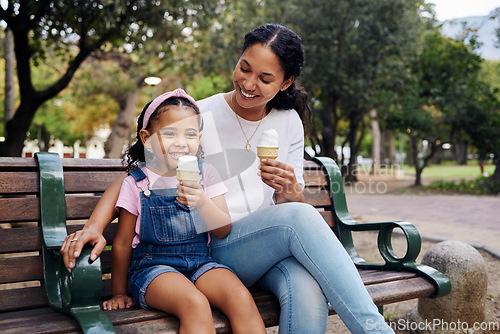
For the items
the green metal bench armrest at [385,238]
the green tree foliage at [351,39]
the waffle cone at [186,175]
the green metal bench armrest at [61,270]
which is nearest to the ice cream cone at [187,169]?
the waffle cone at [186,175]

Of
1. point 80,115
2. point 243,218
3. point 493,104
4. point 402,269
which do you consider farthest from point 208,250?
point 80,115

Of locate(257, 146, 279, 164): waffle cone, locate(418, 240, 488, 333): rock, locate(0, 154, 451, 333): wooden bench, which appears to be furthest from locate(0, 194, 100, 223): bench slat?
locate(418, 240, 488, 333): rock

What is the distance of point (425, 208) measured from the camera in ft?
34.2

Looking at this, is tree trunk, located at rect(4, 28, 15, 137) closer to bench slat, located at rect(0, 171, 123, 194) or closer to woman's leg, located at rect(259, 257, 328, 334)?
bench slat, located at rect(0, 171, 123, 194)

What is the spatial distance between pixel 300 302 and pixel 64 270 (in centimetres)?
96

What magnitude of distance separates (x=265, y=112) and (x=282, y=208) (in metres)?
0.73

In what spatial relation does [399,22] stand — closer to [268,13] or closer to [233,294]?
[268,13]

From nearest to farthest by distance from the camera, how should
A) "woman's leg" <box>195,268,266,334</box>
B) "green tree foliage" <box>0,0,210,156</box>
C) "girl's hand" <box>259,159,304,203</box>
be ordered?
"woman's leg" <box>195,268,266,334</box>
"girl's hand" <box>259,159,304,203</box>
"green tree foliage" <box>0,0,210,156</box>

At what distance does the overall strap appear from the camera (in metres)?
2.15

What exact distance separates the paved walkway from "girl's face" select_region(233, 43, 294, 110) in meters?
4.09

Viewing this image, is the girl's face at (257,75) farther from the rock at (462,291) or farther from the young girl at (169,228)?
the rock at (462,291)

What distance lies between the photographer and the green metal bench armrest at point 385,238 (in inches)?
99.7

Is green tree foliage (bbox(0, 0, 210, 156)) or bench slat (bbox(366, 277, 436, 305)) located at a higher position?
green tree foliage (bbox(0, 0, 210, 156))

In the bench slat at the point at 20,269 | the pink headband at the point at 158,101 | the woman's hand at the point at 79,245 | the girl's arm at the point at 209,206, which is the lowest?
the bench slat at the point at 20,269
